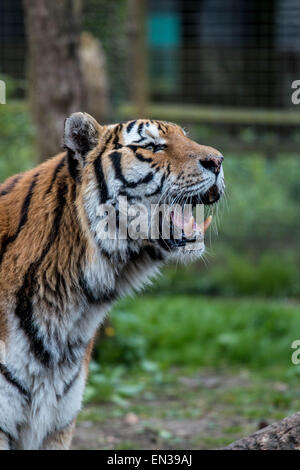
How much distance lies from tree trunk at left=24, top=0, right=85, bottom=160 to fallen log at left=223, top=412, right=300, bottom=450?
3121mm

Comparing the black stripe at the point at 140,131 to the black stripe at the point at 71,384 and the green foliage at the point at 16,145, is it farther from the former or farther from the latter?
the green foliage at the point at 16,145

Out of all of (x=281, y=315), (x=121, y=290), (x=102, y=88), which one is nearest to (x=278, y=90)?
(x=102, y=88)

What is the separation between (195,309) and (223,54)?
11.2ft

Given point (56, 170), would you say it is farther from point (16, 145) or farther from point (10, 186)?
point (16, 145)

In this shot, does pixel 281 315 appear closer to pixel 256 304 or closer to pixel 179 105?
pixel 256 304

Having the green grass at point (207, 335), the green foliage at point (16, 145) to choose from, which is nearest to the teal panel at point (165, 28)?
the green foliage at point (16, 145)

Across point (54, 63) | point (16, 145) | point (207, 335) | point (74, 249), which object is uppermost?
point (54, 63)

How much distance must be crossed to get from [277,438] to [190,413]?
2429mm

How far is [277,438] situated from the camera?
299 cm

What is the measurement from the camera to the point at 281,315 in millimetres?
6988

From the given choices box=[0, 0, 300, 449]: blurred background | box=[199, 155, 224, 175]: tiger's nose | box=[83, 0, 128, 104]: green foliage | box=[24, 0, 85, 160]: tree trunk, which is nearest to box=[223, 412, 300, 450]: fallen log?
box=[199, 155, 224, 175]: tiger's nose

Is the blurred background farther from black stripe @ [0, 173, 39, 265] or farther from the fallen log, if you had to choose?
black stripe @ [0, 173, 39, 265]

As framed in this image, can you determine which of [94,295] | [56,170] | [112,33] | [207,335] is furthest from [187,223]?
[112,33]

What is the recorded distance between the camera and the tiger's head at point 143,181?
318 cm
